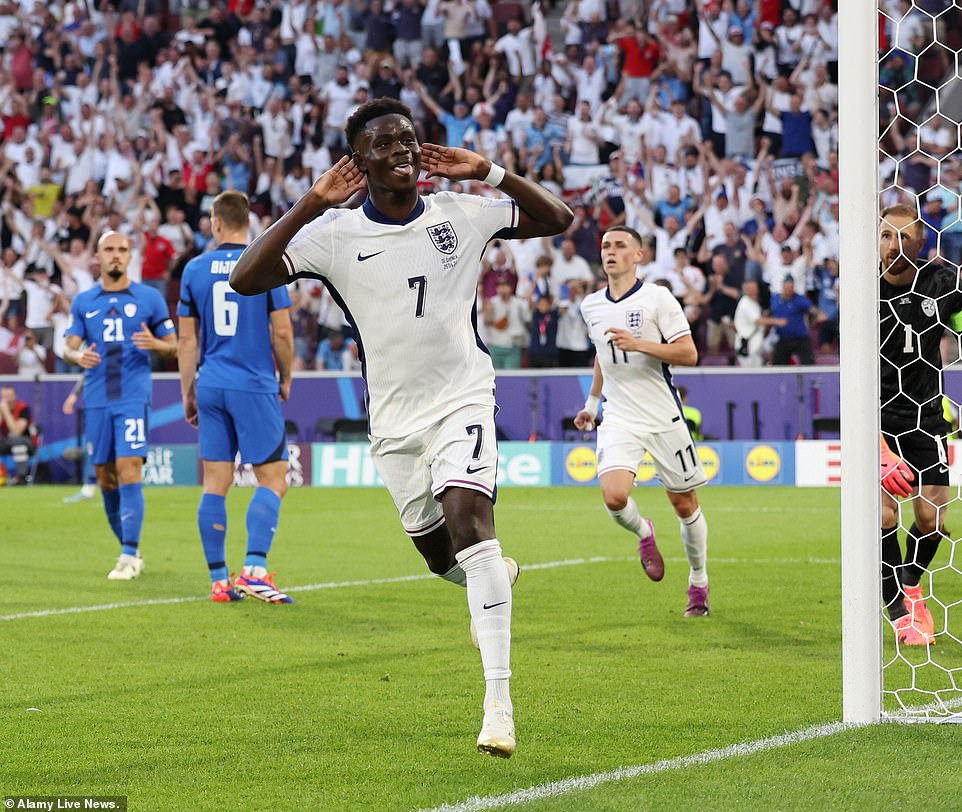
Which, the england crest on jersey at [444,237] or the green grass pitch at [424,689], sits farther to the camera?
the england crest on jersey at [444,237]

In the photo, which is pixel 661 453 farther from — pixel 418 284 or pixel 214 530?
pixel 418 284

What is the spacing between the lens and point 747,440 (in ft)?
62.4

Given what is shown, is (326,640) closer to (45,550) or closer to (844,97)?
(844,97)

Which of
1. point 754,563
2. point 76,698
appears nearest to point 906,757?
point 76,698

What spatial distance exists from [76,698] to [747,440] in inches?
549

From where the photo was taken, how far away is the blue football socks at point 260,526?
30.4 ft

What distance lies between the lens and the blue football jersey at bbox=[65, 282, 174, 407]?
10.7 metres

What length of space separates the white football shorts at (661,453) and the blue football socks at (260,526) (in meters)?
2.09

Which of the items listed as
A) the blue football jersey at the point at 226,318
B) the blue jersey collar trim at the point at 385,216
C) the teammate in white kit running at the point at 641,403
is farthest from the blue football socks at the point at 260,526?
the blue jersey collar trim at the point at 385,216

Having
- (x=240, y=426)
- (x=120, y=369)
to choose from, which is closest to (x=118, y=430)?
(x=120, y=369)

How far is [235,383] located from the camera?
927cm

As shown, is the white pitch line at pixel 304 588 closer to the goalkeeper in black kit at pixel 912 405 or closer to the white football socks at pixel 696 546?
the white football socks at pixel 696 546

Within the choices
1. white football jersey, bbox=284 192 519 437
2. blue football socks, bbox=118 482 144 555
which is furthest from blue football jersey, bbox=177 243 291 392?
white football jersey, bbox=284 192 519 437

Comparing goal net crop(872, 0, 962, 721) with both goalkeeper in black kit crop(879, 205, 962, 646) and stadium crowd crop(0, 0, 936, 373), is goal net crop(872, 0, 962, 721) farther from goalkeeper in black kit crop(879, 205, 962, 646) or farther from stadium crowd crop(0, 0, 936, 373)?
stadium crowd crop(0, 0, 936, 373)
